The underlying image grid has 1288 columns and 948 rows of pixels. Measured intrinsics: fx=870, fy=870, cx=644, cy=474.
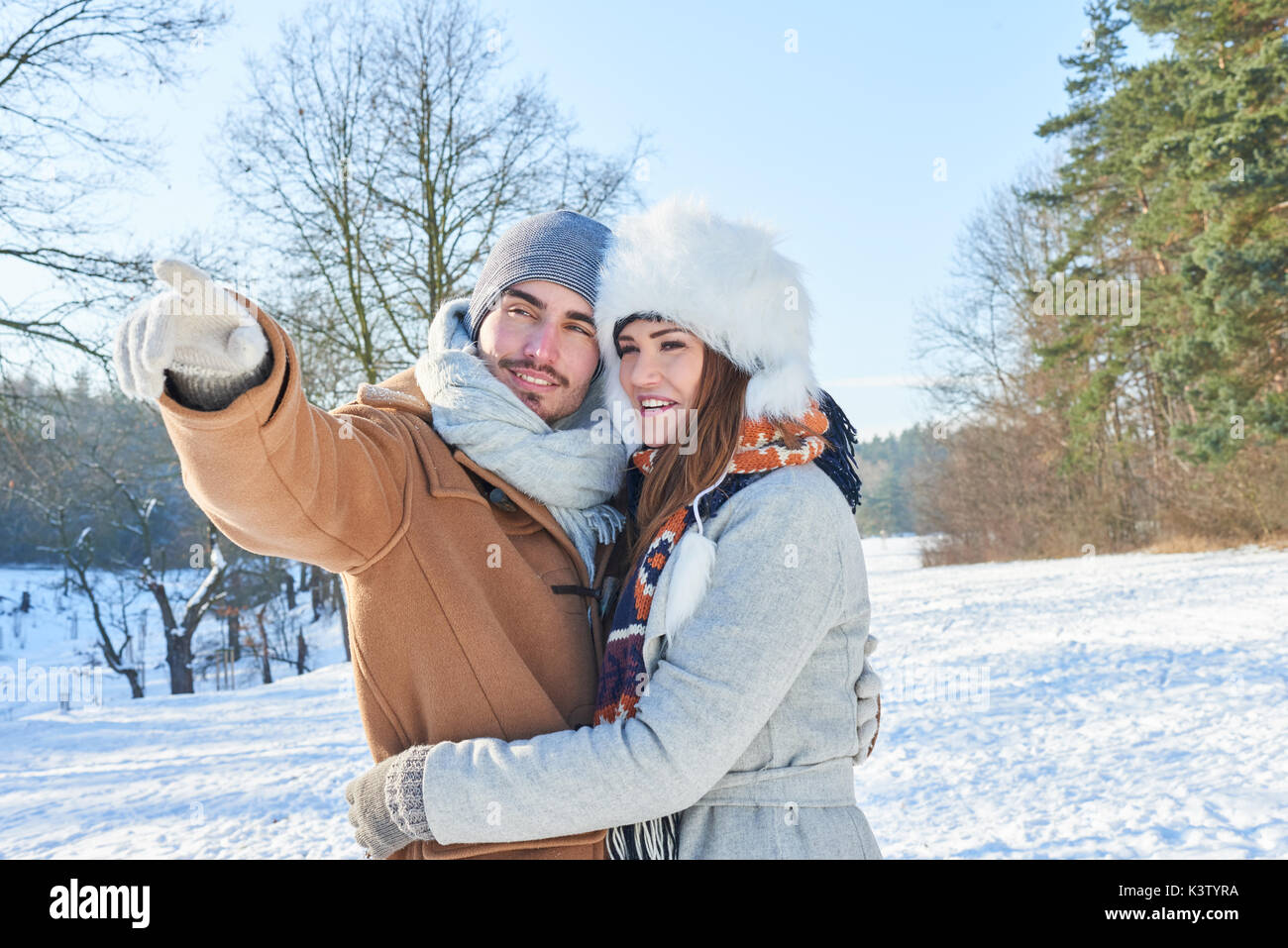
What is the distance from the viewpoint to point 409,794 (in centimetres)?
162

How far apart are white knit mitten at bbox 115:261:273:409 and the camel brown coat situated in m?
0.06

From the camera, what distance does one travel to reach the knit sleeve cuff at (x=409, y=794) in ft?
5.27

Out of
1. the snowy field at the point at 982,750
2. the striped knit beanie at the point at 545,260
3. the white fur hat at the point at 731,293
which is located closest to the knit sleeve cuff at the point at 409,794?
the white fur hat at the point at 731,293

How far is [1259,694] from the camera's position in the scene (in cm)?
749

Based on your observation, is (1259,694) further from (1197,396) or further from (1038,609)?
(1197,396)

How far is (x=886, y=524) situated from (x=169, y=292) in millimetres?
60318

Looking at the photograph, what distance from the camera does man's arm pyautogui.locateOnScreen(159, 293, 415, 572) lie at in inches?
54.8

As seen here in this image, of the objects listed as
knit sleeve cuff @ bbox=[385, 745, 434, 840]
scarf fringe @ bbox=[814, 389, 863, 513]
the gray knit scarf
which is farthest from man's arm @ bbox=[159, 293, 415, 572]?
scarf fringe @ bbox=[814, 389, 863, 513]

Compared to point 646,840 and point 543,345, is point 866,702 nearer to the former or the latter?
point 646,840

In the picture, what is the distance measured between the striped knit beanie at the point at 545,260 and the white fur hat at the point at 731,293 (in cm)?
32

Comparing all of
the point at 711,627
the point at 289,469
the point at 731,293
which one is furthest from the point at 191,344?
the point at 731,293

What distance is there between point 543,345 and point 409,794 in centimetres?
121

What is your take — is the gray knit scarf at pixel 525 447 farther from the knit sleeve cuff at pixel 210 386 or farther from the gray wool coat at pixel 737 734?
the knit sleeve cuff at pixel 210 386

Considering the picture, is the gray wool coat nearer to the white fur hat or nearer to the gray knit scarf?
the white fur hat
